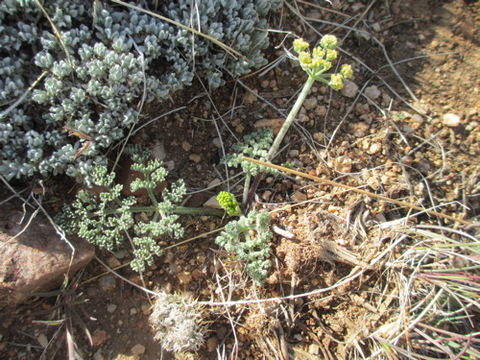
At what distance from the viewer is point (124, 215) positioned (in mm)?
2746

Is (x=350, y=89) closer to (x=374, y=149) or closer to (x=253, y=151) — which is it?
(x=374, y=149)

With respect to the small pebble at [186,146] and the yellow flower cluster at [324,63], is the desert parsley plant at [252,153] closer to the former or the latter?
the small pebble at [186,146]

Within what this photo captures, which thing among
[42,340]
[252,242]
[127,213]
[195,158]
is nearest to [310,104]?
[195,158]

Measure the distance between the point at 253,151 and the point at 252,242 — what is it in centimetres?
57

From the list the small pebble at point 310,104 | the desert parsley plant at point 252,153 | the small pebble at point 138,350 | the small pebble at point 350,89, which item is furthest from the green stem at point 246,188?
the small pebble at point 138,350

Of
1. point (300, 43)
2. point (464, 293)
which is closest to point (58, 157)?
point (300, 43)

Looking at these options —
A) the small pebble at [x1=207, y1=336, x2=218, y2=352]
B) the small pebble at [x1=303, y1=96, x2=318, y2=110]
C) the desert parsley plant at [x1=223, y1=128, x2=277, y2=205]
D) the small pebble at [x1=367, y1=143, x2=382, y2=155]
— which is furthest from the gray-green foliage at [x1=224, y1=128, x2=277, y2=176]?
the small pebble at [x1=207, y1=336, x2=218, y2=352]

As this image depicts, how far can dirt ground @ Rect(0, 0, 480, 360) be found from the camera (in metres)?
2.78

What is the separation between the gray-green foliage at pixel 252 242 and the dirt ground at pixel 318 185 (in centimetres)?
12

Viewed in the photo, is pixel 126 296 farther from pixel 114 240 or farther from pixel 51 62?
pixel 51 62

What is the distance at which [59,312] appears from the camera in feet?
9.35

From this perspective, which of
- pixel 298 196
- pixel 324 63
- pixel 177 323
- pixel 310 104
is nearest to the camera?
pixel 324 63

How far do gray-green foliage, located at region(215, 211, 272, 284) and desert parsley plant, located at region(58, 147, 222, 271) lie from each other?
0.30m

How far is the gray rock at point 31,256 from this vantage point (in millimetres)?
2660
